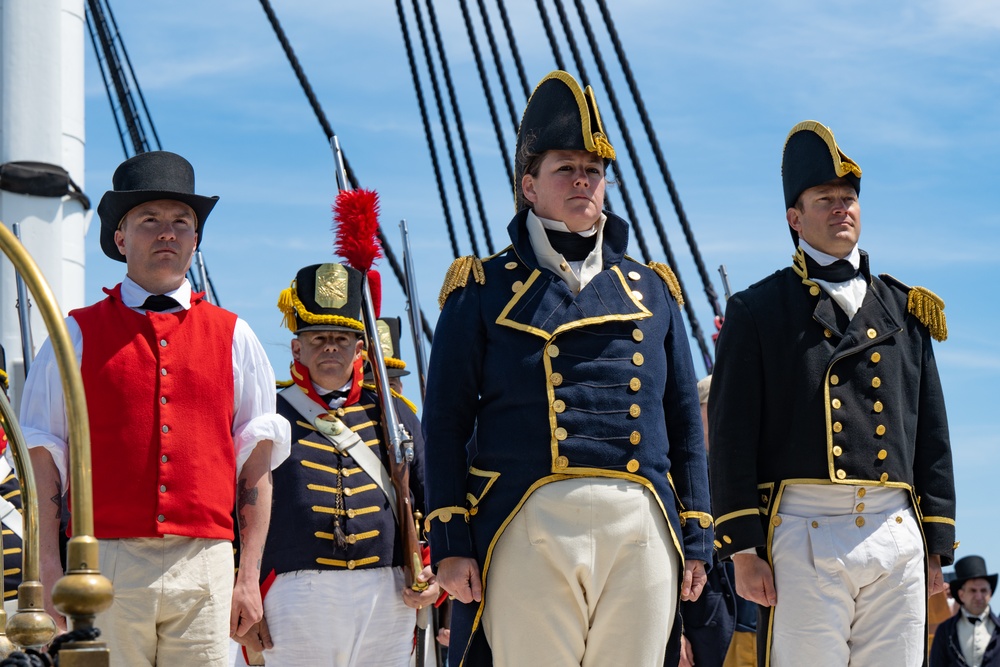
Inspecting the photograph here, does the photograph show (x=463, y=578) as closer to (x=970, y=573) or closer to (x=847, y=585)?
(x=847, y=585)

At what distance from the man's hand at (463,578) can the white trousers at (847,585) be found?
977 mm

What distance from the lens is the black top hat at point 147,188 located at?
451 centimetres

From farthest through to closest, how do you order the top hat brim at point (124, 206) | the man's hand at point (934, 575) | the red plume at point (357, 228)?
1. the red plume at point (357, 228)
2. the man's hand at point (934, 575)
3. the top hat brim at point (124, 206)

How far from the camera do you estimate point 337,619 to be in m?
5.71

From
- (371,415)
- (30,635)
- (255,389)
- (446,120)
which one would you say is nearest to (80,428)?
(30,635)

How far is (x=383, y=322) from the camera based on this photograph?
7746 millimetres

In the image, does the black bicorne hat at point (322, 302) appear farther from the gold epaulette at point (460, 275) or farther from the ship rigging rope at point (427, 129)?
the ship rigging rope at point (427, 129)

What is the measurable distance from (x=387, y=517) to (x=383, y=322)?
1.91 meters

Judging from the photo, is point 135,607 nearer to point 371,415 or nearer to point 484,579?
point 484,579

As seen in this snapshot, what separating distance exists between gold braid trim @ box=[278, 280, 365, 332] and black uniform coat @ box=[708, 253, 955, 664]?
187 cm

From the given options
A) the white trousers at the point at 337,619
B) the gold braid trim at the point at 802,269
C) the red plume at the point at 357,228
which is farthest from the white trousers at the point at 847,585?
the red plume at the point at 357,228

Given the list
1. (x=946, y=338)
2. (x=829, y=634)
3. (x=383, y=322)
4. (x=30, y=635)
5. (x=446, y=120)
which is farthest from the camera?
(x=446, y=120)

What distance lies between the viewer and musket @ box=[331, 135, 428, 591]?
19.6 ft

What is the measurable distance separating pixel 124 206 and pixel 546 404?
138 centimetres
